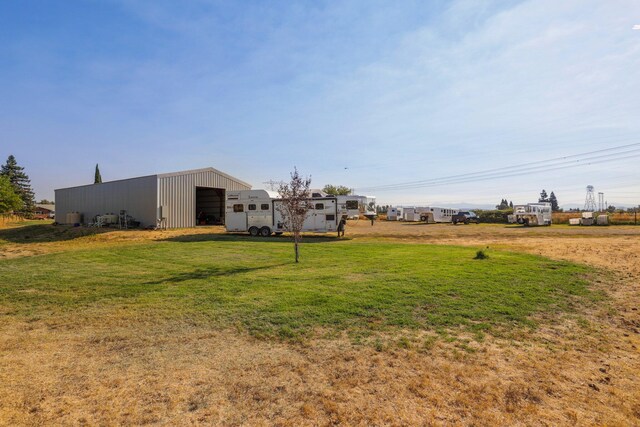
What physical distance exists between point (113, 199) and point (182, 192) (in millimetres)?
8068

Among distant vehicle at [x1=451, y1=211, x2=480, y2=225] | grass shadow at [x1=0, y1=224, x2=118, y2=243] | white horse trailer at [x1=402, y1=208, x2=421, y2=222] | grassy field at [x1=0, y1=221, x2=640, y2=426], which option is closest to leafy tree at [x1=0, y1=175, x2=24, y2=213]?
grass shadow at [x1=0, y1=224, x2=118, y2=243]

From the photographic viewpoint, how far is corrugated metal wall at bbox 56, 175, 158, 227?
29253 mm

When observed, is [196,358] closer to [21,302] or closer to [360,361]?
[360,361]

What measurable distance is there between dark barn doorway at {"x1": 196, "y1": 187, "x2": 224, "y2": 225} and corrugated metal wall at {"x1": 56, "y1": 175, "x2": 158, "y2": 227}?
7411mm

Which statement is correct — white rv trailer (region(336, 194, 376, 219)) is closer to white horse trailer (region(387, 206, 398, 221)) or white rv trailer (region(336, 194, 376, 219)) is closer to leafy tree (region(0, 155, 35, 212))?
white horse trailer (region(387, 206, 398, 221))

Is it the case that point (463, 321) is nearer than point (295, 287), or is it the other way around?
point (463, 321)

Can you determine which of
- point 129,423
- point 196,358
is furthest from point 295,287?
point 129,423

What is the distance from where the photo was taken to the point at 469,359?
4777 millimetres

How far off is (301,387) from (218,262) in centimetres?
940

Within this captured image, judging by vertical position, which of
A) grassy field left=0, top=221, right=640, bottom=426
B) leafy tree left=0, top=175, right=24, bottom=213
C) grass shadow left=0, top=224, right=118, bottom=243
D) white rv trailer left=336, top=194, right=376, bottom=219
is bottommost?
grassy field left=0, top=221, right=640, bottom=426

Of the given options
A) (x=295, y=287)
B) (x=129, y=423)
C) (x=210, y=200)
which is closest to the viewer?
(x=129, y=423)

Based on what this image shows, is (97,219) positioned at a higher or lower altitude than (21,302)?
higher

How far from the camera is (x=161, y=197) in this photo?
29.0 metres

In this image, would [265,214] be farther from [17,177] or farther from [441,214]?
[17,177]
